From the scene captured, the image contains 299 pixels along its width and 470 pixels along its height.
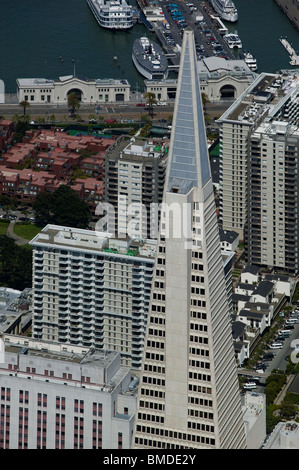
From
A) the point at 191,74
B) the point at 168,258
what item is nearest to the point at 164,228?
the point at 168,258


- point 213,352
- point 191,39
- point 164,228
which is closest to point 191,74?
point 191,39
